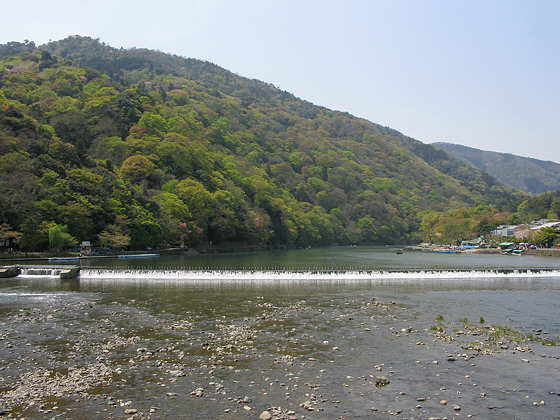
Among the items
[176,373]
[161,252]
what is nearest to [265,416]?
[176,373]

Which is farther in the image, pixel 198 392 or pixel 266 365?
pixel 266 365

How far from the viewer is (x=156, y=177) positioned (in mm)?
87125

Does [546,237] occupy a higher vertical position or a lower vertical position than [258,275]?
higher

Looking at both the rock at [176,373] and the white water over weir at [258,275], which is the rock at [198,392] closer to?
the rock at [176,373]

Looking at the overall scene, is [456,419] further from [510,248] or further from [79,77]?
[79,77]

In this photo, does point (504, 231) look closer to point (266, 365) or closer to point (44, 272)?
point (44, 272)

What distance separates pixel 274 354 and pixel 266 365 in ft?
4.17

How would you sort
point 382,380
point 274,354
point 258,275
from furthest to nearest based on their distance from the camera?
point 258,275
point 274,354
point 382,380

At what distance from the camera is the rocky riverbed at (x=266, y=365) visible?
39.1 ft

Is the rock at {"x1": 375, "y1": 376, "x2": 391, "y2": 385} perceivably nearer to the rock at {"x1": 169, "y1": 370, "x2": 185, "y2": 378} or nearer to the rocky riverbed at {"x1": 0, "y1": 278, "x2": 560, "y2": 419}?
the rocky riverbed at {"x1": 0, "y1": 278, "x2": 560, "y2": 419}

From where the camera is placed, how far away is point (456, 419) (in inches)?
442

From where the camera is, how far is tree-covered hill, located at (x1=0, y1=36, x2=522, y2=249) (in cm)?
6041

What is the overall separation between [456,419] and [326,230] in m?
132

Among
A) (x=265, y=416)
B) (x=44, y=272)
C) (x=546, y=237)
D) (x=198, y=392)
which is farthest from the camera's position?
(x=546, y=237)
